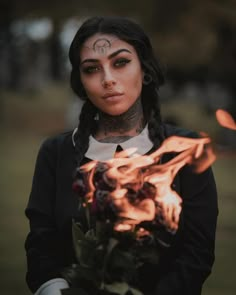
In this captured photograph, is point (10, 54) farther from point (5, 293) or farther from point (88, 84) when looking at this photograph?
point (88, 84)

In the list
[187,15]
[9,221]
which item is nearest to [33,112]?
[187,15]

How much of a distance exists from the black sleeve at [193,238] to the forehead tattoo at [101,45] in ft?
1.99

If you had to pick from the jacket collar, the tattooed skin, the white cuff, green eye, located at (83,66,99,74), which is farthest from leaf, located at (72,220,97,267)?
green eye, located at (83,66,99,74)

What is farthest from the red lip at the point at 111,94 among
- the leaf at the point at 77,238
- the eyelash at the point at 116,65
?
the leaf at the point at 77,238

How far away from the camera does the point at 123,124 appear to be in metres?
3.23

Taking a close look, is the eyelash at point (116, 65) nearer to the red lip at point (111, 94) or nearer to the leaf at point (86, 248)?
the red lip at point (111, 94)

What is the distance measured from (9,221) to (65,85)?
32.5 meters

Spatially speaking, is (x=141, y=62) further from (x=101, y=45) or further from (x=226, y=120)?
(x=226, y=120)

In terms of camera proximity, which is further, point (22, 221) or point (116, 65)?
point (22, 221)

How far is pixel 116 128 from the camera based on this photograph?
10.6 feet

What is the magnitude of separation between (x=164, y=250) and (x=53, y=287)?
48 centimetres

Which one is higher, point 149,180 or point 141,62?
point 141,62

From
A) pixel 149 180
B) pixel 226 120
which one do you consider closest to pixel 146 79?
pixel 226 120

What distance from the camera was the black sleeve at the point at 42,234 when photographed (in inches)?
121
